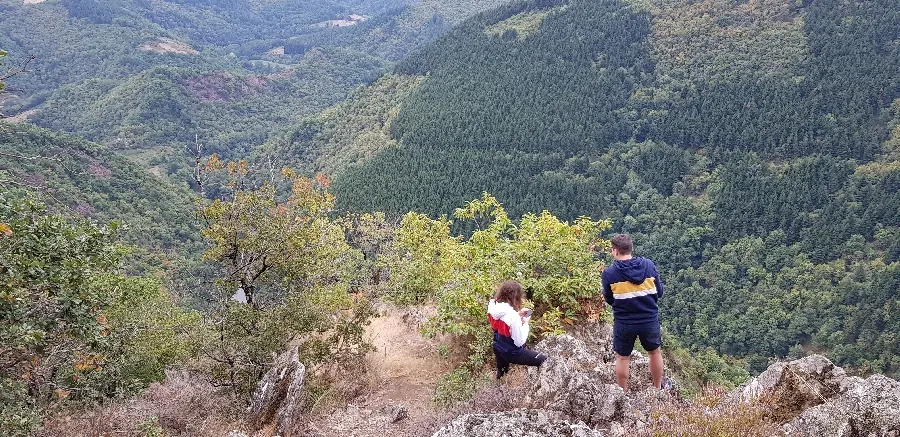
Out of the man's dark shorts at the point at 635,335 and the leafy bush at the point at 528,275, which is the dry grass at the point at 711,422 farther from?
the leafy bush at the point at 528,275

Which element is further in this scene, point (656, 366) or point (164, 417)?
point (164, 417)

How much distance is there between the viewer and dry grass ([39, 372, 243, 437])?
6707 millimetres

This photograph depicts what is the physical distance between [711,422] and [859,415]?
1.37 meters

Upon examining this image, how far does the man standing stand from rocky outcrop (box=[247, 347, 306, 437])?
3838mm

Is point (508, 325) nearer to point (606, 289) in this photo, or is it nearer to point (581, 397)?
point (606, 289)

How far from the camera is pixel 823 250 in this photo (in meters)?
52.2

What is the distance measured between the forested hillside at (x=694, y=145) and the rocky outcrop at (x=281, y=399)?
43.6 m

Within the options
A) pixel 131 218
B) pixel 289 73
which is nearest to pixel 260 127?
pixel 289 73

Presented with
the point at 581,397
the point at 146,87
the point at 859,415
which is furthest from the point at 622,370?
the point at 146,87

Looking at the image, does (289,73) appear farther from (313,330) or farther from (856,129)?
(313,330)

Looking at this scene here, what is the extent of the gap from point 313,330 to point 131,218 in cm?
5239

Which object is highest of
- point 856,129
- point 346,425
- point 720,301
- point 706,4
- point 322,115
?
point 346,425

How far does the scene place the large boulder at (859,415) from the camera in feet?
13.1

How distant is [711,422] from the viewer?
3.70 meters
